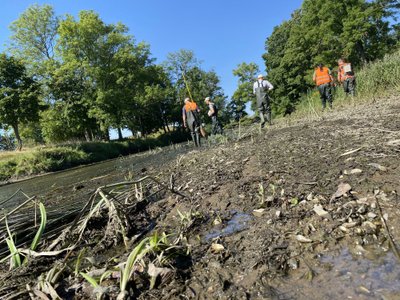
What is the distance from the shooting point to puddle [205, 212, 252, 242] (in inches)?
117

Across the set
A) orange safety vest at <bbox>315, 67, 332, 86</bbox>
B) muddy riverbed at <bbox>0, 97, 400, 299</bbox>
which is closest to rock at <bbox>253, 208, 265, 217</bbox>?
muddy riverbed at <bbox>0, 97, 400, 299</bbox>

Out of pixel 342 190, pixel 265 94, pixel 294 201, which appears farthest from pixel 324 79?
pixel 294 201

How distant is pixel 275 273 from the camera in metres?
2.14

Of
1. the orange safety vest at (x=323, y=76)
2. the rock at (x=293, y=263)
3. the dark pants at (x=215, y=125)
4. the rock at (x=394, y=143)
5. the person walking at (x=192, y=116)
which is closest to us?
the rock at (x=293, y=263)

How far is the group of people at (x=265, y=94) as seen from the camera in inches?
547

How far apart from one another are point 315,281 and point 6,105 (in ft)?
121

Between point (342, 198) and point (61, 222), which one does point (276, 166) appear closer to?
point (342, 198)

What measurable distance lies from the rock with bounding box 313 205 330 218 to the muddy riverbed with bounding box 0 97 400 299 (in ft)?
0.04

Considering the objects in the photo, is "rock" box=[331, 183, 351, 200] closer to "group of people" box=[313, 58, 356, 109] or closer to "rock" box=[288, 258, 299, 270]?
"rock" box=[288, 258, 299, 270]

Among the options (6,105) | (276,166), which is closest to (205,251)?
(276,166)

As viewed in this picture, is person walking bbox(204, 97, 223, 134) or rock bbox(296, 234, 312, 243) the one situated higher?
person walking bbox(204, 97, 223, 134)

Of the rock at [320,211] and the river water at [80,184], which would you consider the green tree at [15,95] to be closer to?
the river water at [80,184]

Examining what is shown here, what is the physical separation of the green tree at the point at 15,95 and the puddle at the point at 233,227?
3512cm

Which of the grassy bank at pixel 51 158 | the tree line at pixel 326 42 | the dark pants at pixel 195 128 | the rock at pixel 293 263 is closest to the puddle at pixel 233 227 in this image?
the rock at pixel 293 263
